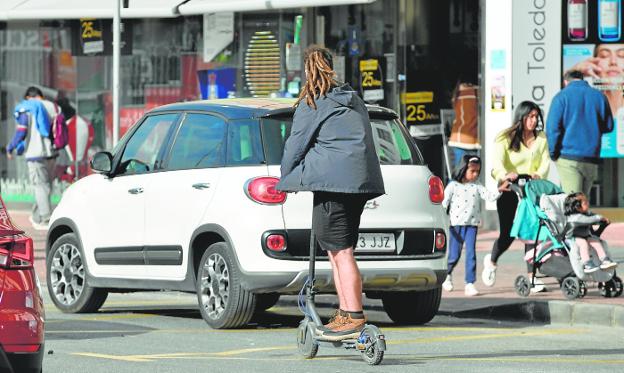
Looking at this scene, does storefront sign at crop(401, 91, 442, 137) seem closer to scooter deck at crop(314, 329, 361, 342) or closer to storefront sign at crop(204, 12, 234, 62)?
storefront sign at crop(204, 12, 234, 62)

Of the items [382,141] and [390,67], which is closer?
[382,141]

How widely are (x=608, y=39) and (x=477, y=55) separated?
1981 millimetres

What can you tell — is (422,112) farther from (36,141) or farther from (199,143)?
(199,143)

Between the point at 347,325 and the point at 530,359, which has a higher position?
the point at 347,325

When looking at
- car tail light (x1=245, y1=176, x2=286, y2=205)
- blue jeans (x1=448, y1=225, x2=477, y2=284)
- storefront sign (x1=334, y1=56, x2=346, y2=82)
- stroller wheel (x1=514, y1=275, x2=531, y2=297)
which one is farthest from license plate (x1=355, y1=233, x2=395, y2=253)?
storefront sign (x1=334, y1=56, x2=346, y2=82)

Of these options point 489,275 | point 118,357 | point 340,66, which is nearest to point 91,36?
point 340,66

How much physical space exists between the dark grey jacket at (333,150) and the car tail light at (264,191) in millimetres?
1606

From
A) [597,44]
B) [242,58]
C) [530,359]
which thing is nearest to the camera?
[530,359]

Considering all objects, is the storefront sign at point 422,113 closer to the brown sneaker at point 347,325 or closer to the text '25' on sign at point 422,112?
the text '25' on sign at point 422,112

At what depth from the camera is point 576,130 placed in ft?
55.9

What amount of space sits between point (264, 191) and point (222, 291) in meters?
0.86

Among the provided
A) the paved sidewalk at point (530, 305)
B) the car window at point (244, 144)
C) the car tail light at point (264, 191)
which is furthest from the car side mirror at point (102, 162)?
the paved sidewalk at point (530, 305)

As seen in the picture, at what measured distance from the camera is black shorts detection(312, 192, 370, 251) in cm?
1009

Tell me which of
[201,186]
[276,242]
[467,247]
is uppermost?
[201,186]
